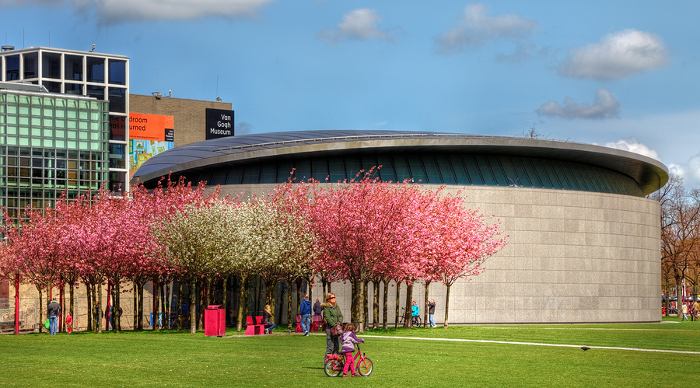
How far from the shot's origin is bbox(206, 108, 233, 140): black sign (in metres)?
168

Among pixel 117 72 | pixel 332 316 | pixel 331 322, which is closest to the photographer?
pixel 331 322

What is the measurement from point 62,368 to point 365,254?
2872 centimetres

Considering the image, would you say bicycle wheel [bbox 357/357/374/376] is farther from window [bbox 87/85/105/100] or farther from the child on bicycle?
window [bbox 87/85/105/100]

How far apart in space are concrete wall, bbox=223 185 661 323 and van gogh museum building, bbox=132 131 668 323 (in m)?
0.07

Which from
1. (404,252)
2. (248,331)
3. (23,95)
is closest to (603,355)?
(248,331)

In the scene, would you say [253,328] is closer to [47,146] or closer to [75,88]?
[47,146]

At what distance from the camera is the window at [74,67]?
131000mm

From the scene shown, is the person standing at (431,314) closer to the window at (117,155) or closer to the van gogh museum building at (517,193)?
the van gogh museum building at (517,193)

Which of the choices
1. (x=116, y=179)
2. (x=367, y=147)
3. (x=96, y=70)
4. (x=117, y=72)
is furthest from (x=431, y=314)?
(x=96, y=70)

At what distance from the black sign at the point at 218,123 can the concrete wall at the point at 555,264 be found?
93001 mm

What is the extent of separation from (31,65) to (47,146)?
1453 inches

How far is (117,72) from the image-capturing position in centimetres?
13275

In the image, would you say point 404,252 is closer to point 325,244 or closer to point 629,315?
point 325,244

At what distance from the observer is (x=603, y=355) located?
35.9 meters
